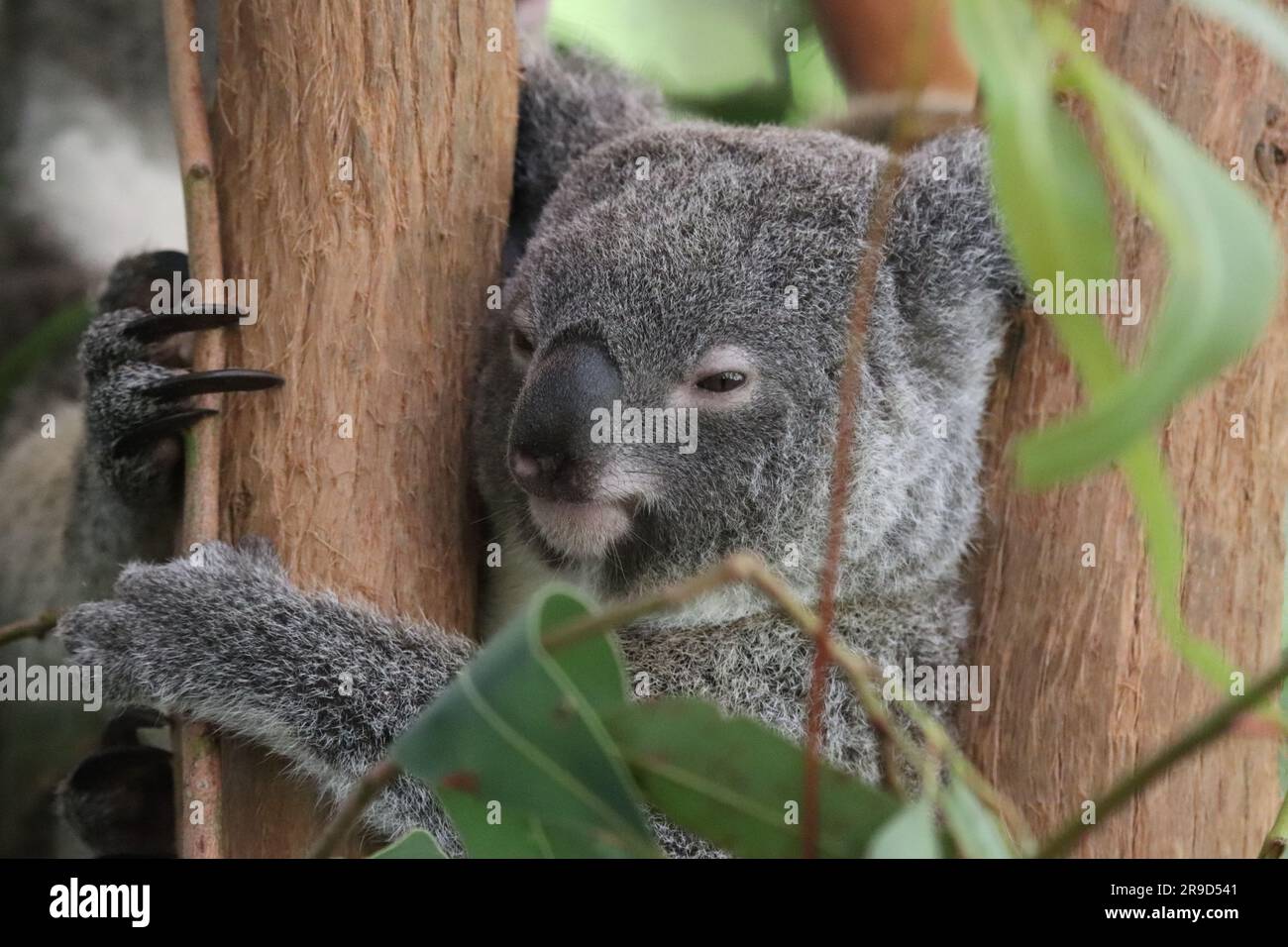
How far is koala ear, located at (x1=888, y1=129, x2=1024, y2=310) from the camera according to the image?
2.42 m

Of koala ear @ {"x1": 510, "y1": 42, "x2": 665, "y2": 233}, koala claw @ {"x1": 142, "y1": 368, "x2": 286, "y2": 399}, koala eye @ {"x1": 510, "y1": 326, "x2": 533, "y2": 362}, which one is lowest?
koala claw @ {"x1": 142, "y1": 368, "x2": 286, "y2": 399}

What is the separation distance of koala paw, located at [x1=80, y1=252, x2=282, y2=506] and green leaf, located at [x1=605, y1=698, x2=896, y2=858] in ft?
3.96

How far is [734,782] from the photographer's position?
122cm

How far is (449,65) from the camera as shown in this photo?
2.33 m

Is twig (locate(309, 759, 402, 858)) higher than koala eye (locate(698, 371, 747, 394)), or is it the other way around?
koala eye (locate(698, 371, 747, 394))

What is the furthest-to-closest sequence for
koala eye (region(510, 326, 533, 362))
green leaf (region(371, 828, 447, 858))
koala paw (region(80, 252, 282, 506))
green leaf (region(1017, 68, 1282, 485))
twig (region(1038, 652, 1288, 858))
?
1. koala eye (region(510, 326, 533, 362))
2. koala paw (region(80, 252, 282, 506))
3. green leaf (region(371, 828, 447, 858))
4. twig (region(1038, 652, 1288, 858))
5. green leaf (region(1017, 68, 1282, 485))

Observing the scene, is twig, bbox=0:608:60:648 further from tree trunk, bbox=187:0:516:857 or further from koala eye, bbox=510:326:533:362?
koala eye, bbox=510:326:533:362

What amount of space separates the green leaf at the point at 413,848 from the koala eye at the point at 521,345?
1167 mm

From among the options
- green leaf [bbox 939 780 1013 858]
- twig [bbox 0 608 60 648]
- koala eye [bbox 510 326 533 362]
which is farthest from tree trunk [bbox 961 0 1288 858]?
twig [bbox 0 608 60 648]

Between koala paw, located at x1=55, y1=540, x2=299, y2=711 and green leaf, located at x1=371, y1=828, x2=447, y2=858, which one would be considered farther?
koala paw, located at x1=55, y1=540, x2=299, y2=711

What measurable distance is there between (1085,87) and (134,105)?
3.88 meters
